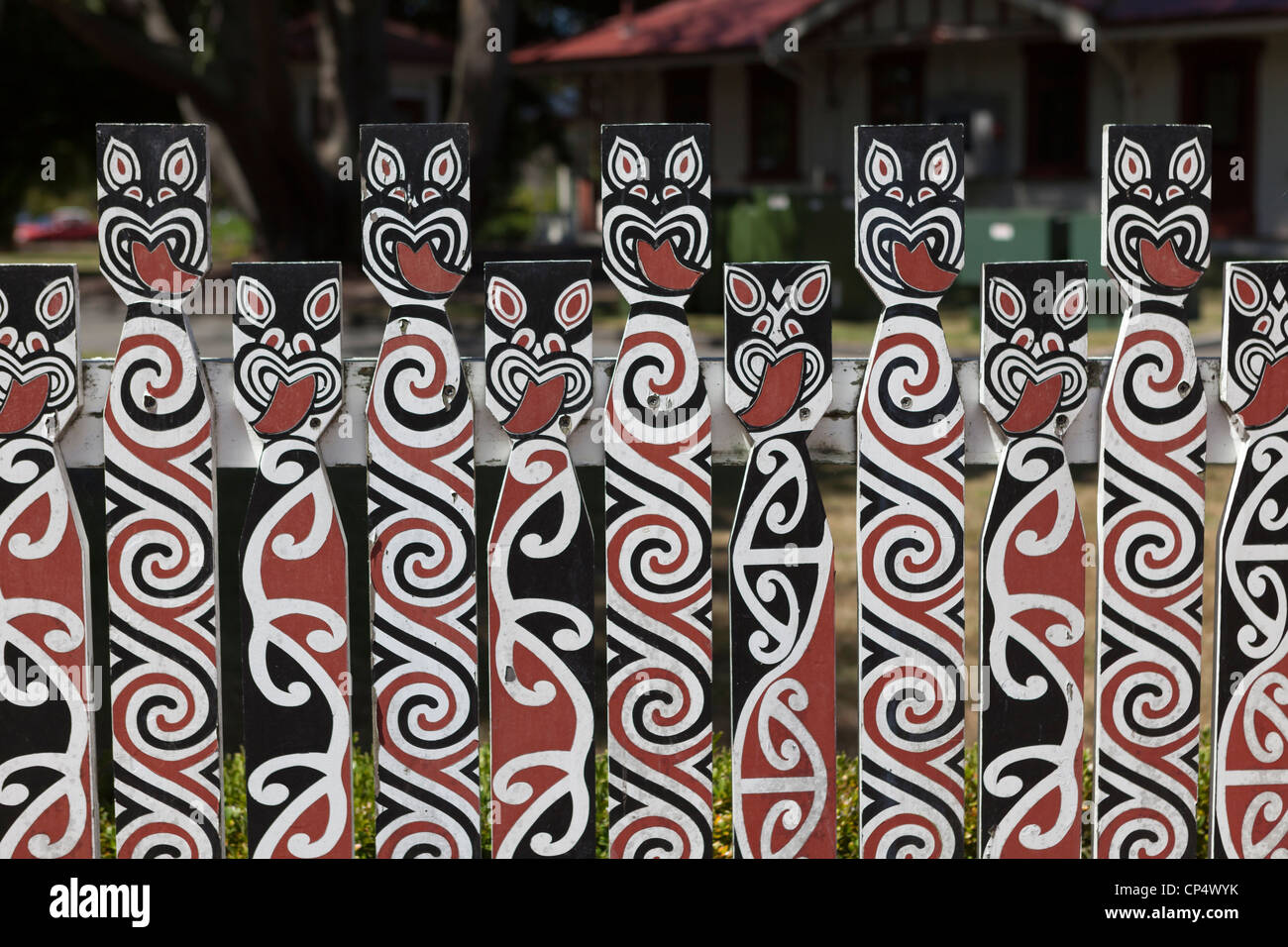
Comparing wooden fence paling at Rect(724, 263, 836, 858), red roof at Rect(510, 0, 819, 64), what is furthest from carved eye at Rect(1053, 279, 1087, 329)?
red roof at Rect(510, 0, 819, 64)

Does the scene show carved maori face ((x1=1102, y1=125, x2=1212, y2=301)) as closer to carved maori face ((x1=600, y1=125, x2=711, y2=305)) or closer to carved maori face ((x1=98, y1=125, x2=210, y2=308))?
carved maori face ((x1=600, y1=125, x2=711, y2=305))

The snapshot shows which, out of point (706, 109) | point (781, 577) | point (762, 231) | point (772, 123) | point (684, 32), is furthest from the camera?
point (706, 109)

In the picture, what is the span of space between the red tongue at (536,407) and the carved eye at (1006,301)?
680 mm

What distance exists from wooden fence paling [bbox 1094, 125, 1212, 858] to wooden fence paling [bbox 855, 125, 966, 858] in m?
0.25

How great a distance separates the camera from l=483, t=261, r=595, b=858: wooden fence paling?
2.37m

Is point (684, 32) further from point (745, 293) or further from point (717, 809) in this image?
point (745, 293)

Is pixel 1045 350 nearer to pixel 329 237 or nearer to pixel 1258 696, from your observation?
pixel 1258 696

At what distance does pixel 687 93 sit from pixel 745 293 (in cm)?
2568

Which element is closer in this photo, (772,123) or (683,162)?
(683,162)

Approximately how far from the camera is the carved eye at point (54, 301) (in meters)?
2.34

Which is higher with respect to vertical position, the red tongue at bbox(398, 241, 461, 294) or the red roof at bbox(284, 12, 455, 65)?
the red roof at bbox(284, 12, 455, 65)

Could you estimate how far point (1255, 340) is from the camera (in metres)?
2.42

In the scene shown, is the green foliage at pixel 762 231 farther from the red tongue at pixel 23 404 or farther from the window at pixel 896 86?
the red tongue at pixel 23 404

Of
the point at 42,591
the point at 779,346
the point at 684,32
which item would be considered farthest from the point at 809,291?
the point at 684,32
